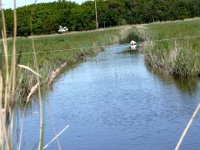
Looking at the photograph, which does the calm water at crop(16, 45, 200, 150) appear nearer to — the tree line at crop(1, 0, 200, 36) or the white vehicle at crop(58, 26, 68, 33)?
the white vehicle at crop(58, 26, 68, 33)

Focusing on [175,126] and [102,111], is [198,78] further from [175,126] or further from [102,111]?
[175,126]

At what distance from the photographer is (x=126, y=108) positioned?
8609mm

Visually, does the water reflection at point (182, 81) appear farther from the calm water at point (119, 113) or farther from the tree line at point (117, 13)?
the tree line at point (117, 13)

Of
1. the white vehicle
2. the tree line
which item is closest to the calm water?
the white vehicle

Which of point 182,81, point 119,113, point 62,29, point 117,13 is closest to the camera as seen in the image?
point 119,113

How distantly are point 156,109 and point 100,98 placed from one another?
1723 millimetres

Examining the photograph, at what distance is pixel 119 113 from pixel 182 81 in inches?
132

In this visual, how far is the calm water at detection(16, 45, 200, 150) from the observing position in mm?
6551

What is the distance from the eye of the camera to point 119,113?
8.27 m

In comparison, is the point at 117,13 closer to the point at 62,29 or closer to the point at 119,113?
the point at 62,29

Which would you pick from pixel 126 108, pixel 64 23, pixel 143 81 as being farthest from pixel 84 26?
pixel 126 108

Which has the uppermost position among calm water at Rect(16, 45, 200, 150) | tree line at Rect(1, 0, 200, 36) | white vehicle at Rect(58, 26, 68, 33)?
tree line at Rect(1, 0, 200, 36)

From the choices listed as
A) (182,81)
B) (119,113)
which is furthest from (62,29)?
(119,113)

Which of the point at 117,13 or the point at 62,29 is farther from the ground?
the point at 117,13
